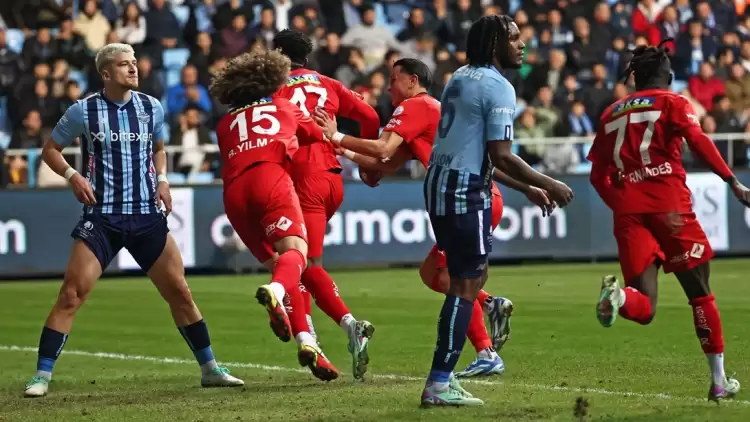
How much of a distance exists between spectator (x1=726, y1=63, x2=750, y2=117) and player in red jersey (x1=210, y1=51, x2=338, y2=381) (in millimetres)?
16329

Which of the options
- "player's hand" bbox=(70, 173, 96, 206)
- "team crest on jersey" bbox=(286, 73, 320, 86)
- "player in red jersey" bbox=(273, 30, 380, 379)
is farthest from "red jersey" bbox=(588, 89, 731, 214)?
Result: "player's hand" bbox=(70, 173, 96, 206)

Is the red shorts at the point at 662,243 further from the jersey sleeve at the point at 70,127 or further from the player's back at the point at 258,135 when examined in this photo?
the jersey sleeve at the point at 70,127

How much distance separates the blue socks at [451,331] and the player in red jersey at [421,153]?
1.56m

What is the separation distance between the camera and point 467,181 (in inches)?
326

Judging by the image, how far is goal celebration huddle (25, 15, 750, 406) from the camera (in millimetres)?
8289

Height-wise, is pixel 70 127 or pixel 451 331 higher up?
pixel 70 127

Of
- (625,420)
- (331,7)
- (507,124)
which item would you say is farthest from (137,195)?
(331,7)

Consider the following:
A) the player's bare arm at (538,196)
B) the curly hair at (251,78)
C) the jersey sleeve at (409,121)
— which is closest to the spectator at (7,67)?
the curly hair at (251,78)

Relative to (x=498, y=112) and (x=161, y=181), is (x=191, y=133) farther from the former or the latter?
(x=498, y=112)

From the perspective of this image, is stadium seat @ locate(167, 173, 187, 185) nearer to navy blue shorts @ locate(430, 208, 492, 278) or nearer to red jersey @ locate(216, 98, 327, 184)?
red jersey @ locate(216, 98, 327, 184)

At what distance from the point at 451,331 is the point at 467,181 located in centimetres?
87

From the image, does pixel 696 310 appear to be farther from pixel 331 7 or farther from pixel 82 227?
pixel 331 7

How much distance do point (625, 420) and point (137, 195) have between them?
366 cm

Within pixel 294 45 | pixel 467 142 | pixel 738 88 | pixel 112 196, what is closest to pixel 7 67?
pixel 738 88
